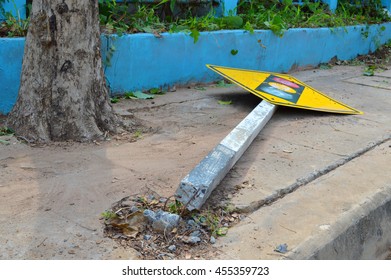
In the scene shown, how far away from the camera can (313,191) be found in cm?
297

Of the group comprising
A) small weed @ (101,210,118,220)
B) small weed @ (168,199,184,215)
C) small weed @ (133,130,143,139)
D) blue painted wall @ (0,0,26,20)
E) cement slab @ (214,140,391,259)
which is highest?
blue painted wall @ (0,0,26,20)

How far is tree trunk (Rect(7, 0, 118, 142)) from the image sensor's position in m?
3.39

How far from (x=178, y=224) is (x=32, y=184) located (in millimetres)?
890

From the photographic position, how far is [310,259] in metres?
2.31

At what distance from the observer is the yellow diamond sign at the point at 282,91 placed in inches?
179

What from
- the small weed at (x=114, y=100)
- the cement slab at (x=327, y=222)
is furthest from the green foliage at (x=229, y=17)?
the cement slab at (x=327, y=222)

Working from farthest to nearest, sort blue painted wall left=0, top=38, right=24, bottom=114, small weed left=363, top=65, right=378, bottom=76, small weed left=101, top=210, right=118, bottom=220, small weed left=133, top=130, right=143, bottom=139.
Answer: small weed left=363, top=65, right=378, bottom=76 → blue painted wall left=0, top=38, right=24, bottom=114 → small weed left=133, top=130, right=143, bottom=139 → small weed left=101, top=210, right=118, bottom=220

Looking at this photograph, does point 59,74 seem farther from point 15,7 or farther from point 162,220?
point 162,220

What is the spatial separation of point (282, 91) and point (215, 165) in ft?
6.88

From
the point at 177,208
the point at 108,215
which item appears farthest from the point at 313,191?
the point at 108,215

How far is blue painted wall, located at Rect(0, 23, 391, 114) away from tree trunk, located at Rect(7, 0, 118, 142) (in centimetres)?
62

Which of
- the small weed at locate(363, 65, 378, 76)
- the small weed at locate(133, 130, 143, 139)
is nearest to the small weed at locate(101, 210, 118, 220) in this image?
the small weed at locate(133, 130, 143, 139)

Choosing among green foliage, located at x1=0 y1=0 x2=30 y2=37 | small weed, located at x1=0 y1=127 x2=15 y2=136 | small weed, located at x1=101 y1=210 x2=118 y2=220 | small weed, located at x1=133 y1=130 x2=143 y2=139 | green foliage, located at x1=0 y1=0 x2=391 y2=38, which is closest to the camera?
small weed, located at x1=101 y1=210 x2=118 y2=220

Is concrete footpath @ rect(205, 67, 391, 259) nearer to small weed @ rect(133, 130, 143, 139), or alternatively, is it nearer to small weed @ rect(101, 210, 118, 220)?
small weed @ rect(101, 210, 118, 220)
